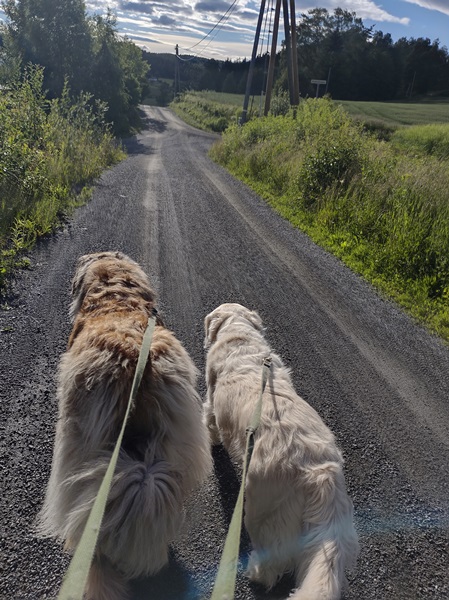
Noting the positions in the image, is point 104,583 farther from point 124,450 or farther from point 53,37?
point 53,37

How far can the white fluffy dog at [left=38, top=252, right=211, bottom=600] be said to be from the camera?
2131mm

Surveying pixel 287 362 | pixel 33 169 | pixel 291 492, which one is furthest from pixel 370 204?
pixel 291 492

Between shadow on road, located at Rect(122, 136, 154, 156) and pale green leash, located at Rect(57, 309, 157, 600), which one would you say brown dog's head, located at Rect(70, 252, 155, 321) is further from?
shadow on road, located at Rect(122, 136, 154, 156)

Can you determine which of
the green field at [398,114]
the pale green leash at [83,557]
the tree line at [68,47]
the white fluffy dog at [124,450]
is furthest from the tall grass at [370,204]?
the green field at [398,114]

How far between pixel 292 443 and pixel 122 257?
8.28ft

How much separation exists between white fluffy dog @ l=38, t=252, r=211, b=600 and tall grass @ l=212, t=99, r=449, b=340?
4790mm

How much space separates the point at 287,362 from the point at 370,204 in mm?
6138

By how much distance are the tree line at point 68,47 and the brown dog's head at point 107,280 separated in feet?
101

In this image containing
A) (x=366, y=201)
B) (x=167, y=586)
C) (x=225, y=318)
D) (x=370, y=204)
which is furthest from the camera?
(x=366, y=201)

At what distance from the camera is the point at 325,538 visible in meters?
2.13

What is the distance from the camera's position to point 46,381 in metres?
4.23

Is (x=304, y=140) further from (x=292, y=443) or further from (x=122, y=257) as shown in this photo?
(x=292, y=443)

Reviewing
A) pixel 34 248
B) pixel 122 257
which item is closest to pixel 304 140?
pixel 34 248

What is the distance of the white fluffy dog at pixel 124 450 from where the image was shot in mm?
2131
